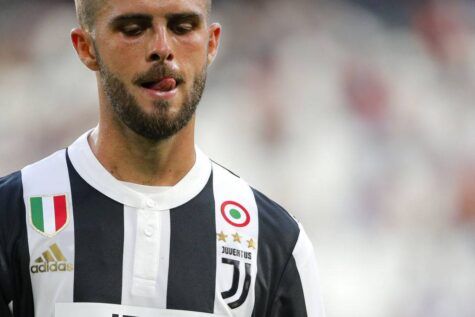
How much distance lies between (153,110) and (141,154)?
15 centimetres

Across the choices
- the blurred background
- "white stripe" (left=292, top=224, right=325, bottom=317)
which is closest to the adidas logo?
"white stripe" (left=292, top=224, right=325, bottom=317)

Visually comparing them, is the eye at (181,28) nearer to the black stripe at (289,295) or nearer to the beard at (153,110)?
the beard at (153,110)

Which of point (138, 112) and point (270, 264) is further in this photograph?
point (270, 264)

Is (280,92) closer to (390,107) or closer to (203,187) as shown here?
(390,107)

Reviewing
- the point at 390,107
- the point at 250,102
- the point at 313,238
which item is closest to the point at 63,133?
the point at 250,102

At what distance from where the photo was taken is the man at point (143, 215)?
2051mm

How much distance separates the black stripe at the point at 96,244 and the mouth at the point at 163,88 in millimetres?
272

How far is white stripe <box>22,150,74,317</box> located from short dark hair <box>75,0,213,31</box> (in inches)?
12.2

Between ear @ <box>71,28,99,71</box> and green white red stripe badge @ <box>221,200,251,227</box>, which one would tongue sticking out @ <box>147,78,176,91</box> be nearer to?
ear @ <box>71,28,99,71</box>

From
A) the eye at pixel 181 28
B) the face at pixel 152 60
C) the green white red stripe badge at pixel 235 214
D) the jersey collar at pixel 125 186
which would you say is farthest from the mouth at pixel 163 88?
the green white red stripe badge at pixel 235 214

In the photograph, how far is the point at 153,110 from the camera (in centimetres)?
205

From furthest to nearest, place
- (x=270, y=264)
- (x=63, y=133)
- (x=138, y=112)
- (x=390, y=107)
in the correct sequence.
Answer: (x=390, y=107)
(x=63, y=133)
(x=270, y=264)
(x=138, y=112)

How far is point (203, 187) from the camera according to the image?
89.5 inches

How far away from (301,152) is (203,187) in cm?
234
